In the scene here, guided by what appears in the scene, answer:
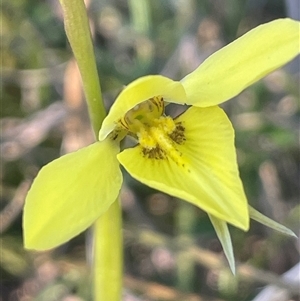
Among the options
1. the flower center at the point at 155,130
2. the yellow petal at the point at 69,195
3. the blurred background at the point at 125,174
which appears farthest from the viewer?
the blurred background at the point at 125,174

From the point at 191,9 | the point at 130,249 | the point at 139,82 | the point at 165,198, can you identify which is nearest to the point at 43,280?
the point at 130,249

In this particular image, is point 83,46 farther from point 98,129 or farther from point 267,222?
point 267,222

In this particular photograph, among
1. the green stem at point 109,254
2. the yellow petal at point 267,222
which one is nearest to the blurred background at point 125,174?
the green stem at point 109,254

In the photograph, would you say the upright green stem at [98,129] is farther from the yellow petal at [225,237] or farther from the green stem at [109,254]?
the yellow petal at [225,237]

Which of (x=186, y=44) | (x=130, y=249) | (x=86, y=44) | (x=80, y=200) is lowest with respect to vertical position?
(x=130, y=249)

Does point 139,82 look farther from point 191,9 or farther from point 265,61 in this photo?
point 191,9

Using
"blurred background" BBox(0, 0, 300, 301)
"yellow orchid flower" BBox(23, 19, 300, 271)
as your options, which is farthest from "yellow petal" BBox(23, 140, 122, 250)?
"blurred background" BBox(0, 0, 300, 301)

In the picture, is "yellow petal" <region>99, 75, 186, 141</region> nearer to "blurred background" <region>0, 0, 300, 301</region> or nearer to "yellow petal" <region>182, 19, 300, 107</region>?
"yellow petal" <region>182, 19, 300, 107</region>
